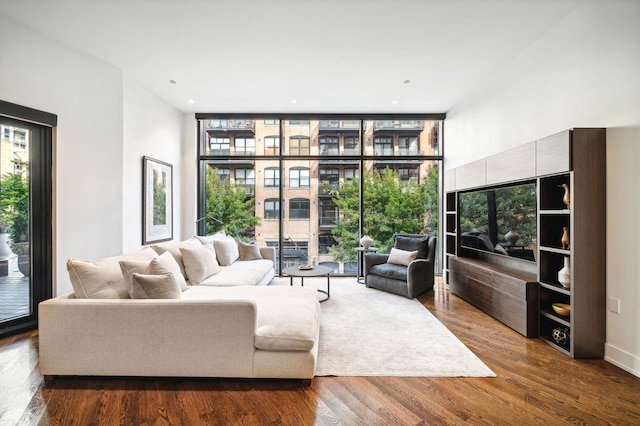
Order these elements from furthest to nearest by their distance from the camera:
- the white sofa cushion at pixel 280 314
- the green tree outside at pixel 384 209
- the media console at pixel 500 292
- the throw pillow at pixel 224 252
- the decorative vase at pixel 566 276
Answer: the green tree outside at pixel 384 209 < the throw pillow at pixel 224 252 < the media console at pixel 500 292 < the decorative vase at pixel 566 276 < the white sofa cushion at pixel 280 314

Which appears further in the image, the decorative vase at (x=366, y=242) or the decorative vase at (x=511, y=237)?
the decorative vase at (x=366, y=242)

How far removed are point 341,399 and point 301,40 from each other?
3.26 metres

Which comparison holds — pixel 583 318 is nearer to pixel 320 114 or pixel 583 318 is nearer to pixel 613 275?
pixel 613 275

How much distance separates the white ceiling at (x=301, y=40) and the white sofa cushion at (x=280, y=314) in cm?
257

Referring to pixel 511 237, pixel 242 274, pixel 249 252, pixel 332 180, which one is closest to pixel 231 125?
pixel 332 180

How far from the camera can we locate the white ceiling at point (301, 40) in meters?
2.75

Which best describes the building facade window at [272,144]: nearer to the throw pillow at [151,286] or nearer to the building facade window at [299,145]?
the building facade window at [299,145]

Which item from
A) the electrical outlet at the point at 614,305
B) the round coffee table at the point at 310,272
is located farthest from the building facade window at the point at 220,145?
the electrical outlet at the point at 614,305

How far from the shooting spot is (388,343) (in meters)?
2.84

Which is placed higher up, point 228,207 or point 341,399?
point 228,207

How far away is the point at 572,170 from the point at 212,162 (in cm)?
524

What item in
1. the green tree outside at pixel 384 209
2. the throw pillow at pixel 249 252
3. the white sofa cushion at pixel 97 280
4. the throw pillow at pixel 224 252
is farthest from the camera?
the green tree outside at pixel 384 209

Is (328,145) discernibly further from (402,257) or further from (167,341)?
(167,341)

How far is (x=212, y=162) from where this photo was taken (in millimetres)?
5805
